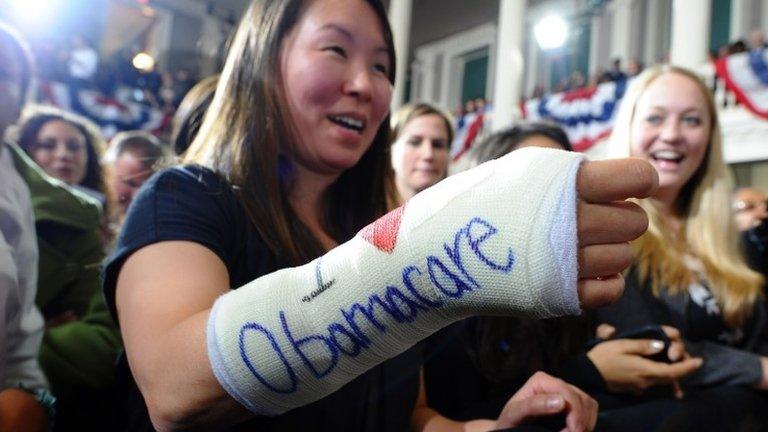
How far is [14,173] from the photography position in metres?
0.88

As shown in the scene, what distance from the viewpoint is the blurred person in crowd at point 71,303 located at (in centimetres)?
93

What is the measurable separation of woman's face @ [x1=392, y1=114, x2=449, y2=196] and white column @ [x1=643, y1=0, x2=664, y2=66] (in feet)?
23.6

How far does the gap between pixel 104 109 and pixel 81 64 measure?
663 mm

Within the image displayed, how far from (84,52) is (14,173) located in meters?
7.44

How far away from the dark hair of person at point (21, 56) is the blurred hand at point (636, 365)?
1000mm

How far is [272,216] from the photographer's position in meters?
0.73

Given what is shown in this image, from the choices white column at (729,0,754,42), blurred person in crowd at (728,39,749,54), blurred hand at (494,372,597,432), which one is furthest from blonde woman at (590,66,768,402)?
white column at (729,0,754,42)

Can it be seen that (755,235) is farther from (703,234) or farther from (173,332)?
(173,332)

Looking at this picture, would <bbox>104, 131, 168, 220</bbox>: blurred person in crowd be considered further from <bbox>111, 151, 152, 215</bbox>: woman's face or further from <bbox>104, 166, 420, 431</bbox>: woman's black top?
<bbox>104, 166, 420, 431</bbox>: woman's black top

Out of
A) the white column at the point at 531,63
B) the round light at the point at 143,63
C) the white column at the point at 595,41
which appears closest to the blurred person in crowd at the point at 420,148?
the round light at the point at 143,63

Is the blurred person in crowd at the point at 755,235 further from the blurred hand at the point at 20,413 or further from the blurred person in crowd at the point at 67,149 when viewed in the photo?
the blurred person in crowd at the point at 67,149

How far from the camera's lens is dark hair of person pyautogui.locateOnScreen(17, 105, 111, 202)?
6.23 ft

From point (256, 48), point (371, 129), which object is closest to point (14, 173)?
point (256, 48)

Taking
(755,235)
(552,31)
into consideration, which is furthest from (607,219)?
(552,31)
